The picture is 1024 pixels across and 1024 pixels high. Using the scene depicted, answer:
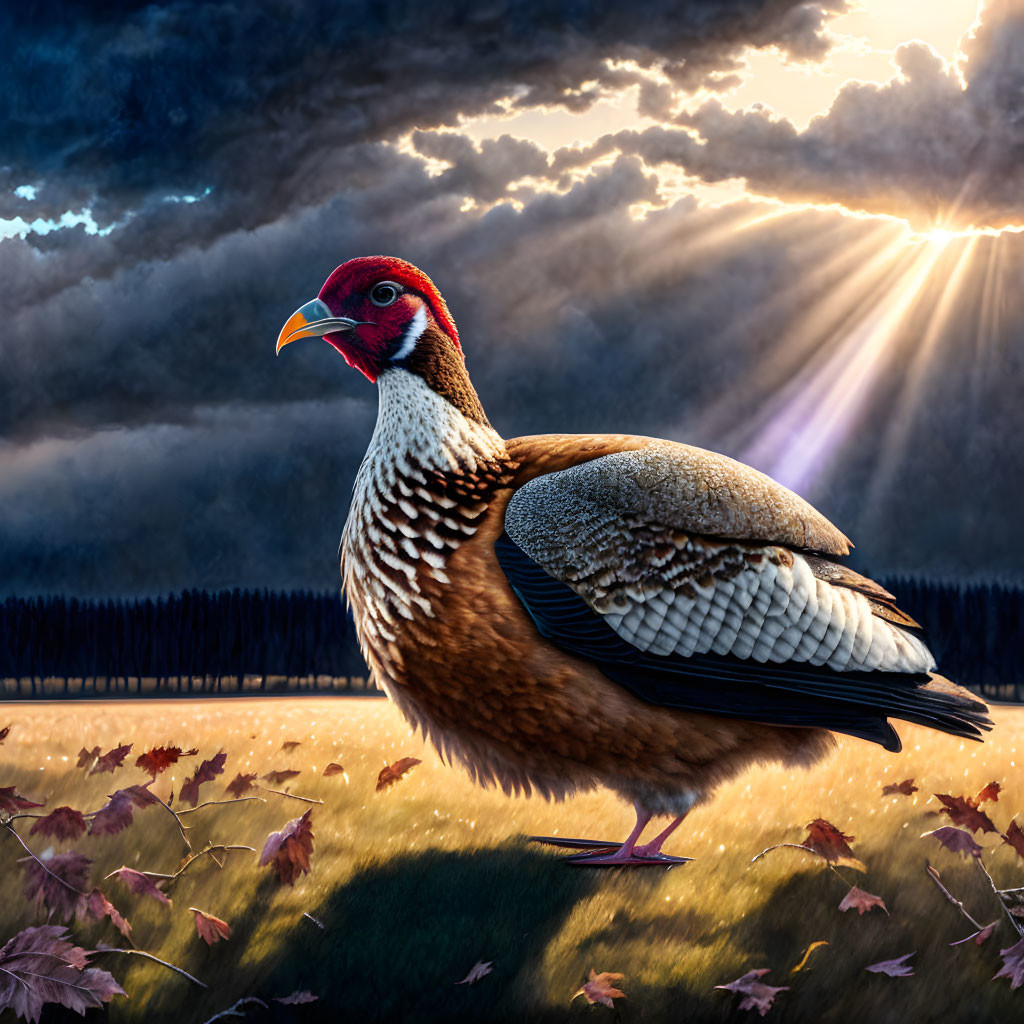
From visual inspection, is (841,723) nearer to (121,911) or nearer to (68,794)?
(121,911)

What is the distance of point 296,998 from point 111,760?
232 cm

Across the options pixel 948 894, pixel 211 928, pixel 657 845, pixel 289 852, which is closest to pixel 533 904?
pixel 657 845

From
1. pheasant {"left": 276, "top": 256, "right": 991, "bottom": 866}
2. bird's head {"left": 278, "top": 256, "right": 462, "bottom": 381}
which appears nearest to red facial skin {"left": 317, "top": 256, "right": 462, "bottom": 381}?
bird's head {"left": 278, "top": 256, "right": 462, "bottom": 381}

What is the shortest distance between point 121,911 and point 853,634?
369 centimetres

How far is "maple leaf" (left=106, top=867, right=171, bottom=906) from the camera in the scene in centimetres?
425

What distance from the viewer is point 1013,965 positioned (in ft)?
12.6

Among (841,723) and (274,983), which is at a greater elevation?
(841,723)

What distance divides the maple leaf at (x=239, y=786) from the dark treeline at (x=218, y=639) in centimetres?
478

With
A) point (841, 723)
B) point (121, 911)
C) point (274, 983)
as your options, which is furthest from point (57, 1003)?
point (841, 723)

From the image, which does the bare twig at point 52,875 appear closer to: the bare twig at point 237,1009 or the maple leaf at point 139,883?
the maple leaf at point 139,883

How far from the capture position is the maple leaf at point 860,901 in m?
4.11

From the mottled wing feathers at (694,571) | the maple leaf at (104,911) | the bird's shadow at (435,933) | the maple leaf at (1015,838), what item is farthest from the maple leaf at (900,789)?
the maple leaf at (104,911)

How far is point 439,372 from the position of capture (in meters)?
4.65

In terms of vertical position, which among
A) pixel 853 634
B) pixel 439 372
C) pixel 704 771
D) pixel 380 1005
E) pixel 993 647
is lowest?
pixel 993 647
